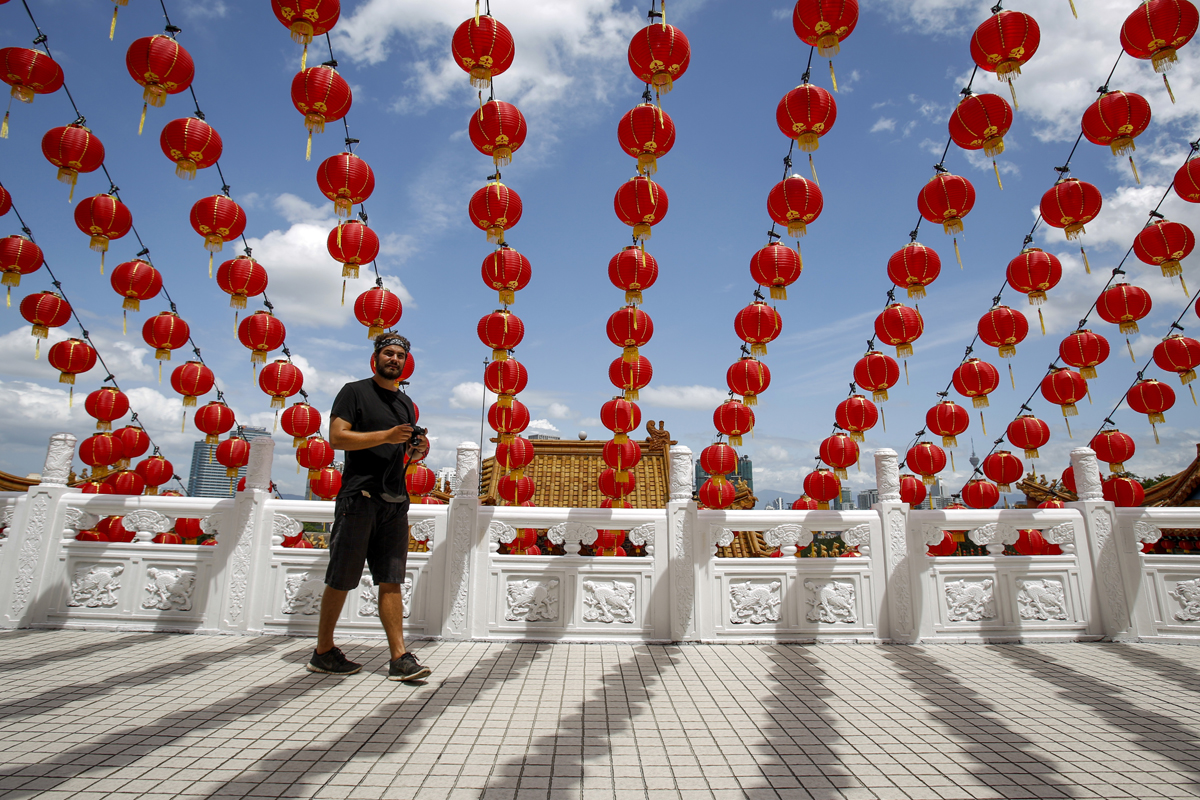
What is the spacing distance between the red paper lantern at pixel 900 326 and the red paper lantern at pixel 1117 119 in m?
2.15

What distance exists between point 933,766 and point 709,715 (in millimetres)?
1010

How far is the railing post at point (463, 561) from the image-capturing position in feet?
14.8

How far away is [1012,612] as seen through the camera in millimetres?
4758

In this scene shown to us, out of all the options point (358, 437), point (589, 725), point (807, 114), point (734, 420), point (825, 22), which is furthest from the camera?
point (734, 420)

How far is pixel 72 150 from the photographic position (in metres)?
5.11

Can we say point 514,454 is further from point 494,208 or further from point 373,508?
point 373,508

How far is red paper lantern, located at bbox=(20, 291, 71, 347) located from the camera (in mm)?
5973

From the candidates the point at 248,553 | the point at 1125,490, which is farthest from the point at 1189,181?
the point at 248,553

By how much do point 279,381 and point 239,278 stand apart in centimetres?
167

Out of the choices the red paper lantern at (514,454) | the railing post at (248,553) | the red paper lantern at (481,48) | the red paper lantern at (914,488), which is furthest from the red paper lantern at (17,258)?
the red paper lantern at (914,488)

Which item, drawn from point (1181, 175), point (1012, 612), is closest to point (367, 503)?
point (1012, 612)

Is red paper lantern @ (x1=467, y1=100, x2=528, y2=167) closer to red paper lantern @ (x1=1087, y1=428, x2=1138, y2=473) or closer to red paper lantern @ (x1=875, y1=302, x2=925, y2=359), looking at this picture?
red paper lantern @ (x1=875, y1=302, x2=925, y2=359)

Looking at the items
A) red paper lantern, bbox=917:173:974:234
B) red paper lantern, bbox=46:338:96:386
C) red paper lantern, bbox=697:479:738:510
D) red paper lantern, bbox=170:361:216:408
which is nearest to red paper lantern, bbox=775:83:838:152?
red paper lantern, bbox=917:173:974:234

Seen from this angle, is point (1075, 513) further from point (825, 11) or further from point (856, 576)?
point (825, 11)
